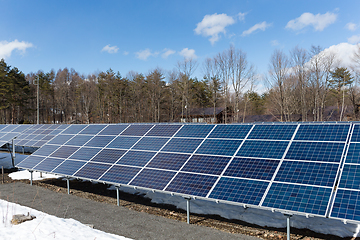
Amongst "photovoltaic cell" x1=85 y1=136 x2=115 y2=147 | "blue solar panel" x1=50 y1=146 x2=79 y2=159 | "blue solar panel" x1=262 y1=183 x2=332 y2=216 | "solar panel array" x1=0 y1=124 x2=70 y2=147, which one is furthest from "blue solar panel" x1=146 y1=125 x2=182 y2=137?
"solar panel array" x1=0 y1=124 x2=70 y2=147

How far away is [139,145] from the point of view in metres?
13.0

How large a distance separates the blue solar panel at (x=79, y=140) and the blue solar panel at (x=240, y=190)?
11.1m

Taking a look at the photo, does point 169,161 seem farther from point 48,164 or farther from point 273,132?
point 48,164

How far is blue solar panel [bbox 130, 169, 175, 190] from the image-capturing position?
959 cm

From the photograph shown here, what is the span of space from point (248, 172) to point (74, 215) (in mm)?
8138

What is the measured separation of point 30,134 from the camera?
24.8m

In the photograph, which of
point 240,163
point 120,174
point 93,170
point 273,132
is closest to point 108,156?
point 93,170

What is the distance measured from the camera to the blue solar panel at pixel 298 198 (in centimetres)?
661

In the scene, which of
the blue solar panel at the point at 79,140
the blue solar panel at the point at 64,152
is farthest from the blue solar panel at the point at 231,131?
the blue solar panel at the point at 64,152

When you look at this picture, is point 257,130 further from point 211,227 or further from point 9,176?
point 9,176

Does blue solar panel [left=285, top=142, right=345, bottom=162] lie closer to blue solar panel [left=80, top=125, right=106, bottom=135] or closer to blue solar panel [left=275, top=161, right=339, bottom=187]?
blue solar panel [left=275, top=161, right=339, bottom=187]

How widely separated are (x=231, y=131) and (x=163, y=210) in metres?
5.30

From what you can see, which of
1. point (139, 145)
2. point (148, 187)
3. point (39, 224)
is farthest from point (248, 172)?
point (39, 224)

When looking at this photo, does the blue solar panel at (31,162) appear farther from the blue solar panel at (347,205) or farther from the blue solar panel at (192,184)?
the blue solar panel at (347,205)
